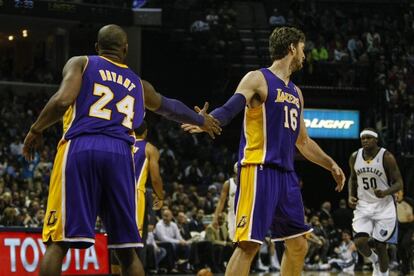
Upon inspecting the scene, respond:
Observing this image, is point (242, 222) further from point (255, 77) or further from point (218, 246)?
point (218, 246)

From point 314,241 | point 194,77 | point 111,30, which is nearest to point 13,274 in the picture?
point 111,30

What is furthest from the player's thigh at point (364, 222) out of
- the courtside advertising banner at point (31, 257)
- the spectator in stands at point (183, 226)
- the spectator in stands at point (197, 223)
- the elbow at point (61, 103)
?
the spectator in stands at point (197, 223)

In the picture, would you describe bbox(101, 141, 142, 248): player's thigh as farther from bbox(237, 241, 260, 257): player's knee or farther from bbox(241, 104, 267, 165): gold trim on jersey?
bbox(241, 104, 267, 165): gold trim on jersey

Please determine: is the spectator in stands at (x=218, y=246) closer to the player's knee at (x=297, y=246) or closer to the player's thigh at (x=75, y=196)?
the player's knee at (x=297, y=246)

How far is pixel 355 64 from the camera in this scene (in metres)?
27.4

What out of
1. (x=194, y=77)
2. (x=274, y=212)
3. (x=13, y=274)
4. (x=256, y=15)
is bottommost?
(x=13, y=274)

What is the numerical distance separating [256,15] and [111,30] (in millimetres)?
24886

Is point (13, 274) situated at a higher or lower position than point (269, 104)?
lower

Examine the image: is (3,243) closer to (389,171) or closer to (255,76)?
(389,171)

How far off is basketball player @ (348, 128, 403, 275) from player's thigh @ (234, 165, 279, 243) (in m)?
4.31

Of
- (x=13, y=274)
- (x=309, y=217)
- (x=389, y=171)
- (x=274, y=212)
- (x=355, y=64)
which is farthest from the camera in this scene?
(x=355, y=64)

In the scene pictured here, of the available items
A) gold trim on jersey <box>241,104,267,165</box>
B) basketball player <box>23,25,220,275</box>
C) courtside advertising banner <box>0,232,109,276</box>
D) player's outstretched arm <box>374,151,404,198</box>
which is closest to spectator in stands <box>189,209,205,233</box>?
courtside advertising banner <box>0,232,109,276</box>

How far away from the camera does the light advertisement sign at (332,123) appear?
85.1ft

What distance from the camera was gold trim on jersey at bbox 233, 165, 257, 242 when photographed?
7.12 meters
